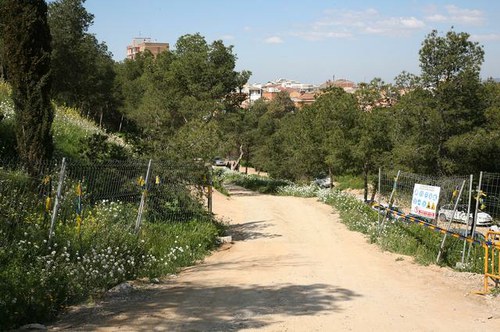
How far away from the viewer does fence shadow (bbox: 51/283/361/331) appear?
21.4ft

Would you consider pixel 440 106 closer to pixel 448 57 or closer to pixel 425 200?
pixel 448 57

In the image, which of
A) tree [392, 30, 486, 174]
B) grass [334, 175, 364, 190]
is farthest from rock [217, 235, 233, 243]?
grass [334, 175, 364, 190]

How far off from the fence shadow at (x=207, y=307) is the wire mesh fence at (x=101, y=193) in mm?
1861

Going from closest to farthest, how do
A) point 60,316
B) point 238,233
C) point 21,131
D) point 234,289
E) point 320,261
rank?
1. point 60,316
2. point 234,289
3. point 21,131
4. point 320,261
5. point 238,233

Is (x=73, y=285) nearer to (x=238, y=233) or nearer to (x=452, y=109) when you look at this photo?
(x=238, y=233)

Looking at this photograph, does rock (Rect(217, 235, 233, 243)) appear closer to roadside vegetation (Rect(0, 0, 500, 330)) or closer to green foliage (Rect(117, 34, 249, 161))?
roadside vegetation (Rect(0, 0, 500, 330))

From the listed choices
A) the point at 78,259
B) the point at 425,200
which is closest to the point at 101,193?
the point at 78,259

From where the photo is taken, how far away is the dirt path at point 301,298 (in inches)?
265

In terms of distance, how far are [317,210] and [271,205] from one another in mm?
2662

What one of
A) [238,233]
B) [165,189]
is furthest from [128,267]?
[238,233]

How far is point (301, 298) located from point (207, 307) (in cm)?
162

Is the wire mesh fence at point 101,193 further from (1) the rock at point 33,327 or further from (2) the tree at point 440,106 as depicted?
(2) the tree at point 440,106

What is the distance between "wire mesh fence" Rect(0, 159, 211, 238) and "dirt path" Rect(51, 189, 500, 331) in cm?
177

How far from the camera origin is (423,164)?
28.5m
